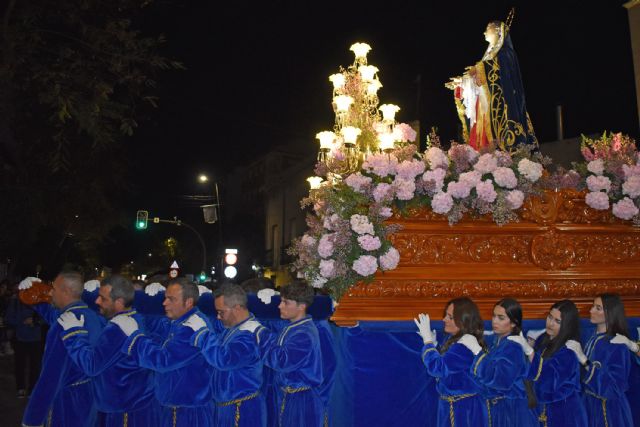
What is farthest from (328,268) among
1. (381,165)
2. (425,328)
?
(381,165)

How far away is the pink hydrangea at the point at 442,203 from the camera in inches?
204

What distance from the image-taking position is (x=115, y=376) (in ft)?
16.1

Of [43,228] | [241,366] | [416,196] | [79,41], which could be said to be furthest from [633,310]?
[43,228]

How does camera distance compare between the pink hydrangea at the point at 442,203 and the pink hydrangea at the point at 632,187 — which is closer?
the pink hydrangea at the point at 442,203

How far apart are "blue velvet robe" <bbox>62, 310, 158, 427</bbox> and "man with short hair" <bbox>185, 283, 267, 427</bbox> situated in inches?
24.0

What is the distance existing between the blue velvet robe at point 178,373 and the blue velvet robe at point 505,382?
86.6 inches

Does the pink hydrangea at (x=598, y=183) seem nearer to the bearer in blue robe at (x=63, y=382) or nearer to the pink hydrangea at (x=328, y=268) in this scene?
the pink hydrangea at (x=328, y=268)

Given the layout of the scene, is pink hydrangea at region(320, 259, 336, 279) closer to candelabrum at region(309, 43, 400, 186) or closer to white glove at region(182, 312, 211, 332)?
white glove at region(182, 312, 211, 332)

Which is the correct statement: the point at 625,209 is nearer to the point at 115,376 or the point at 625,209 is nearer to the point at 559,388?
the point at 559,388

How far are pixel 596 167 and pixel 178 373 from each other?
14.4 ft

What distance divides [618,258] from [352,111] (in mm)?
5294

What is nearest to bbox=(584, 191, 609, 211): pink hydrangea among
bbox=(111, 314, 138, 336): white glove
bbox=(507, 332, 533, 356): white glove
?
bbox=(507, 332, 533, 356): white glove

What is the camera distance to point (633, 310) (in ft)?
19.7

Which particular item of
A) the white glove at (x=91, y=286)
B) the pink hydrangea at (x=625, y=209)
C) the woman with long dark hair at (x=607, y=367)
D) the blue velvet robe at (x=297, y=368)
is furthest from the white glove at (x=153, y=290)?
the pink hydrangea at (x=625, y=209)
